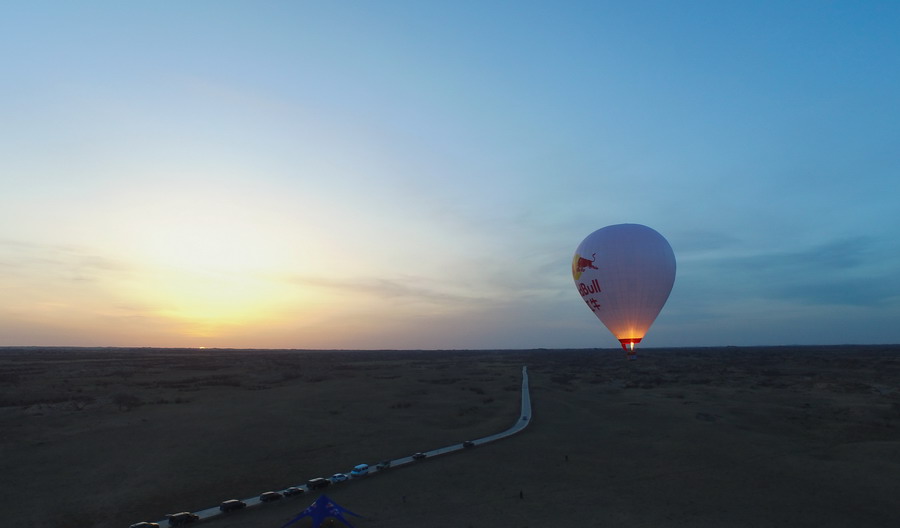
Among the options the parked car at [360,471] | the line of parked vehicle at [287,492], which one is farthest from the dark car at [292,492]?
the parked car at [360,471]

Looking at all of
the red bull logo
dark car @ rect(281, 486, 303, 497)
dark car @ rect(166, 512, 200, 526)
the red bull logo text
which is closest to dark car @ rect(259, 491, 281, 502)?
dark car @ rect(281, 486, 303, 497)

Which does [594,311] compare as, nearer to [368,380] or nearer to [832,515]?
[832,515]

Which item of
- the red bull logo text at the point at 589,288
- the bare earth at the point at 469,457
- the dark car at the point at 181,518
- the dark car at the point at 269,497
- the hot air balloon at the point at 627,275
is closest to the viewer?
the dark car at the point at 181,518

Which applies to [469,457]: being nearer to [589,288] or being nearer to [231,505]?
[231,505]

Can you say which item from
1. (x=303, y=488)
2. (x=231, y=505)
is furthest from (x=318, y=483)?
(x=231, y=505)

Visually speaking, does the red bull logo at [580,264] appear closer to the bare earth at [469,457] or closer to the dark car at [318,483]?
the bare earth at [469,457]

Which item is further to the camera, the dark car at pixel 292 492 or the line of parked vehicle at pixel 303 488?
the dark car at pixel 292 492
